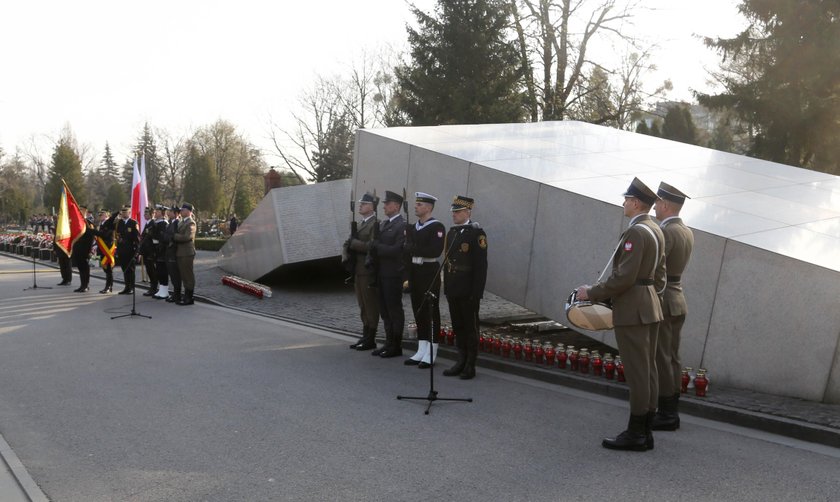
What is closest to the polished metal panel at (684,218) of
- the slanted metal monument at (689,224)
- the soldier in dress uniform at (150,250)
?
the slanted metal monument at (689,224)

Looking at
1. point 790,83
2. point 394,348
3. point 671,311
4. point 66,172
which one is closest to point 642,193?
point 671,311

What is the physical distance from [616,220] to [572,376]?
1.65m

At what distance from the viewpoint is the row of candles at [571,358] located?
5.88 metres

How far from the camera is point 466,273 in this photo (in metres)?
6.95

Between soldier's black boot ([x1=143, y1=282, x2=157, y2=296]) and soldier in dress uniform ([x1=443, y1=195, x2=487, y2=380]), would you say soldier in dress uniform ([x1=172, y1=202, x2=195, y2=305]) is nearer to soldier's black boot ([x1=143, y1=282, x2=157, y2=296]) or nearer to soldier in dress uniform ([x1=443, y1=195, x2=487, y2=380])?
soldier's black boot ([x1=143, y1=282, x2=157, y2=296])

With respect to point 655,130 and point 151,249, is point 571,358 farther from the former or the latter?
point 655,130

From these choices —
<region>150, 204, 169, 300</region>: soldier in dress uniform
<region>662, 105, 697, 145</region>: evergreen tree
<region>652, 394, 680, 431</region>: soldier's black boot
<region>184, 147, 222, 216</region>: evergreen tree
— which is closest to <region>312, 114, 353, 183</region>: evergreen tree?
<region>184, 147, 222, 216</region>: evergreen tree

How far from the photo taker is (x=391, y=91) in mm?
37219

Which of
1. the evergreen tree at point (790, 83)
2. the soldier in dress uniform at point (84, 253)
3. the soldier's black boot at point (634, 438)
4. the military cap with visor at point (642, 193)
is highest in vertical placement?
Result: the evergreen tree at point (790, 83)

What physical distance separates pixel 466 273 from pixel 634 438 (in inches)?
106

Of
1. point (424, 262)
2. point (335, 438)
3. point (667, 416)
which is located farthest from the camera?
point (424, 262)

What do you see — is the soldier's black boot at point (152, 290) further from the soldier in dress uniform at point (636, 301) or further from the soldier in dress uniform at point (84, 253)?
the soldier in dress uniform at point (636, 301)

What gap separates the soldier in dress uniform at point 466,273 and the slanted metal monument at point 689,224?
0.90m

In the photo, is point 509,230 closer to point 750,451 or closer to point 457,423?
point 457,423
